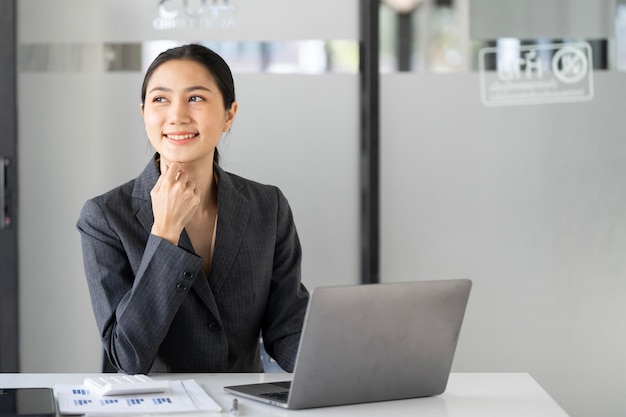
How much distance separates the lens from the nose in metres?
2.36

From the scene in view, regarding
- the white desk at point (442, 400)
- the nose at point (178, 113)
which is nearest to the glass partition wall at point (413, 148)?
the nose at point (178, 113)

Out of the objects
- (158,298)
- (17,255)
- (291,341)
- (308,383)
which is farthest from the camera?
Answer: (17,255)

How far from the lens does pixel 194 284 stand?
7.36 ft

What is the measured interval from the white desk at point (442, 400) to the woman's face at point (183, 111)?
596 mm

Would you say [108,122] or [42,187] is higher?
[108,122]

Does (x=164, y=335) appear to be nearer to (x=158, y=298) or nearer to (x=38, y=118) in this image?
(x=158, y=298)

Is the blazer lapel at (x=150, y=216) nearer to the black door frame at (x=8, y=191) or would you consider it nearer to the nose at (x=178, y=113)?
the nose at (x=178, y=113)

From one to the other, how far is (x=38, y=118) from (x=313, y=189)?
1039 mm

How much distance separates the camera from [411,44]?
360 cm

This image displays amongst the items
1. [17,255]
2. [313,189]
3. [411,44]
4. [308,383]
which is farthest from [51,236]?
[308,383]

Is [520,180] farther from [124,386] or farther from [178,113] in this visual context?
[124,386]

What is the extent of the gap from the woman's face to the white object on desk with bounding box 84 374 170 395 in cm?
65

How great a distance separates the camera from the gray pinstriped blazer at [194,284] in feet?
6.90

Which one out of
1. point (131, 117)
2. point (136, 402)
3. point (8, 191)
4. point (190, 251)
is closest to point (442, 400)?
point (136, 402)
